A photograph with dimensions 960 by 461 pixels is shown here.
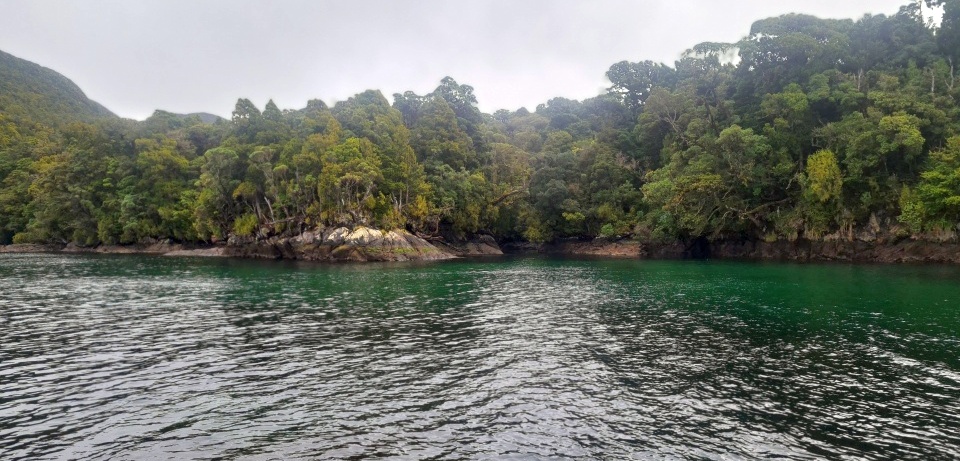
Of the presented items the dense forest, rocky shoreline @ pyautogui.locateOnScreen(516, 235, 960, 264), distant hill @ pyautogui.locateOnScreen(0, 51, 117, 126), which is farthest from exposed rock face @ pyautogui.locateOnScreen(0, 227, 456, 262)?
distant hill @ pyautogui.locateOnScreen(0, 51, 117, 126)

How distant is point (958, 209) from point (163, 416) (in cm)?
7379

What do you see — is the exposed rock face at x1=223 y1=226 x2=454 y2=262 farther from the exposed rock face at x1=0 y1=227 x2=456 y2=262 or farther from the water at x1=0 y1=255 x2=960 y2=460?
the water at x1=0 y1=255 x2=960 y2=460

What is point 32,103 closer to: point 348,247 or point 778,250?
point 348,247

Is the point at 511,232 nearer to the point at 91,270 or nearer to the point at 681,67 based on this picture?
the point at 681,67

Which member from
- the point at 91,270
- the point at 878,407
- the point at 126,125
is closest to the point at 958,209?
the point at 878,407

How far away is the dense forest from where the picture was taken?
6556 cm

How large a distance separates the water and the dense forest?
34240mm

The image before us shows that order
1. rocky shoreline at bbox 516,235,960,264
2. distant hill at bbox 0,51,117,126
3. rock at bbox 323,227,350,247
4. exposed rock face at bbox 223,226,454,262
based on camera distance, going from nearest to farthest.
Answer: rocky shoreline at bbox 516,235,960,264 < exposed rock face at bbox 223,226,454,262 < rock at bbox 323,227,350,247 < distant hill at bbox 0,51,117,126

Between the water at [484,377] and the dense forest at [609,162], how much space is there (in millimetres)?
34240

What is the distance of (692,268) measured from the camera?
6191 centimetres

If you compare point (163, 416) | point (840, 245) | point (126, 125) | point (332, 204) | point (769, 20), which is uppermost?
point (769, 20)

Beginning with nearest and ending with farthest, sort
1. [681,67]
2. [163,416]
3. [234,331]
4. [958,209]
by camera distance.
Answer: [163,416] < [234,331] < [958,209] < [681,67]

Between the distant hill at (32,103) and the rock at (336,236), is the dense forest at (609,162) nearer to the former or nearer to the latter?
the rock at (336,236)

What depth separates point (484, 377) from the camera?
1841 cm
